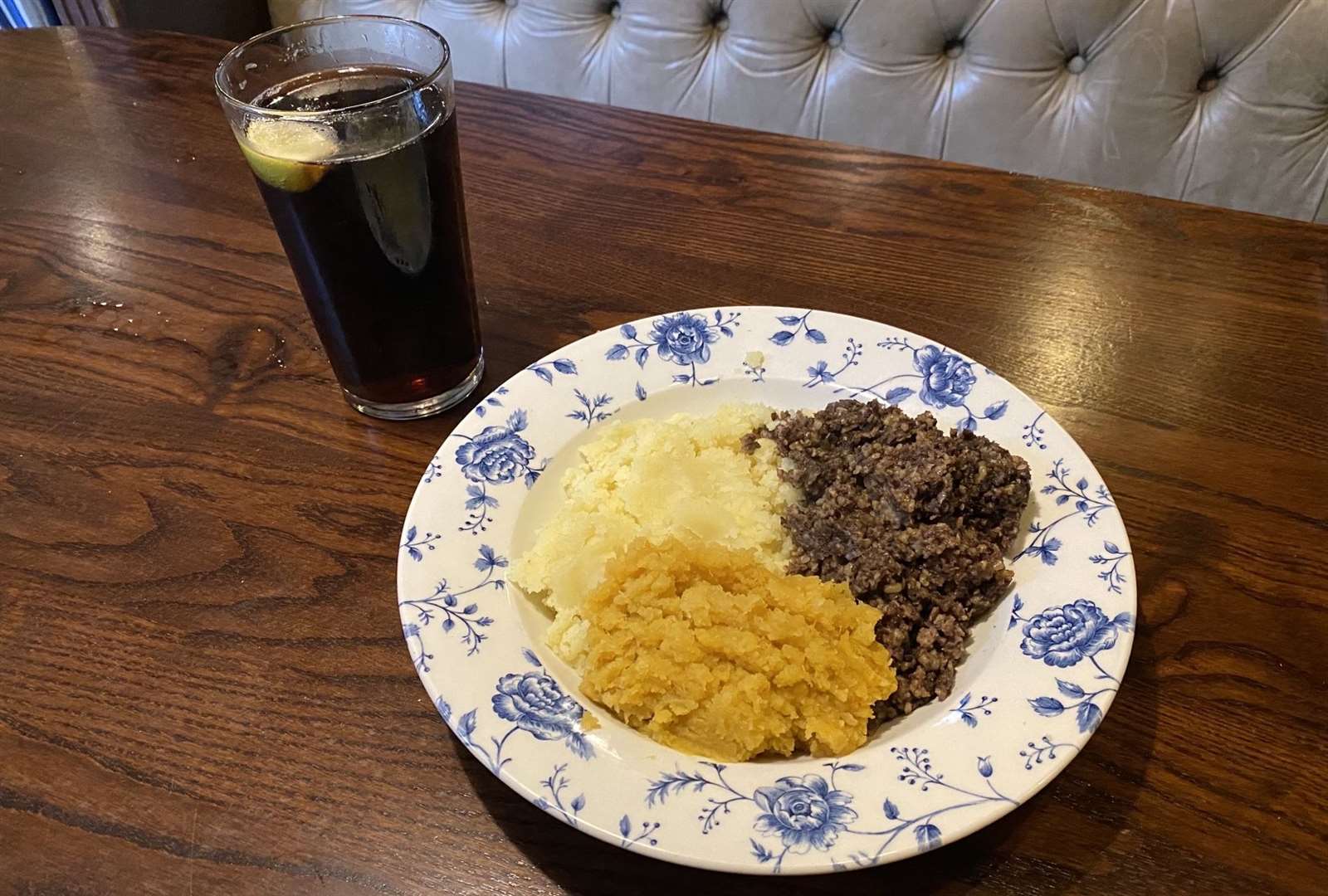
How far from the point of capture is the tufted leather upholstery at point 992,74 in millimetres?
2033

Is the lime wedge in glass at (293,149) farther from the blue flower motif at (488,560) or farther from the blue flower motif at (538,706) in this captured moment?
the blue flower motif at (538,706)

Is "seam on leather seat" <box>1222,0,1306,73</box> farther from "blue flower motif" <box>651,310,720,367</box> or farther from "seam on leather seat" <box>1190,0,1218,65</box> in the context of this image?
"blue flower motif" <box>651,310,720,367</box>

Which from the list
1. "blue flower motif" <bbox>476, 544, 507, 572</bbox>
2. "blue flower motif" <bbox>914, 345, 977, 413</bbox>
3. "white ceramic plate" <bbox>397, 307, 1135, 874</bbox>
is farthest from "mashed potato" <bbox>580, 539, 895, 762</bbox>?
"blue flower motif" <bbox>914, 345, 977, 413</bbox>

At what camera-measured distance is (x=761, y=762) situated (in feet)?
2.91


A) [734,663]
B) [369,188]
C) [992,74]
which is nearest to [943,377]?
[734,663]

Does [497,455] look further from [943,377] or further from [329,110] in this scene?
[943,377]

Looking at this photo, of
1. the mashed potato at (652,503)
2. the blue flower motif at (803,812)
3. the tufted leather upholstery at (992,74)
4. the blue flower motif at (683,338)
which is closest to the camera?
the blue flower motif at (803,812)

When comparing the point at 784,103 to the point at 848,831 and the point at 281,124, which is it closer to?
the point at 281,124

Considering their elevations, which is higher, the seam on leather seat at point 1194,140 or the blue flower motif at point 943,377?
the blue flower motif at point 943,377

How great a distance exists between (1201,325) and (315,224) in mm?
1317

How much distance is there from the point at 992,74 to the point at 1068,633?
1729mm

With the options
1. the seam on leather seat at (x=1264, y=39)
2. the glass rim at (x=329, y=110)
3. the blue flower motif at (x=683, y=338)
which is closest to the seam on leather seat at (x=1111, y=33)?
the seam on leather seat at (x=1264, y=39)

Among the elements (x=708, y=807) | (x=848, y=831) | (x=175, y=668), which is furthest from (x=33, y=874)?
(x=848, y=831)

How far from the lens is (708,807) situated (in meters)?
0.80
